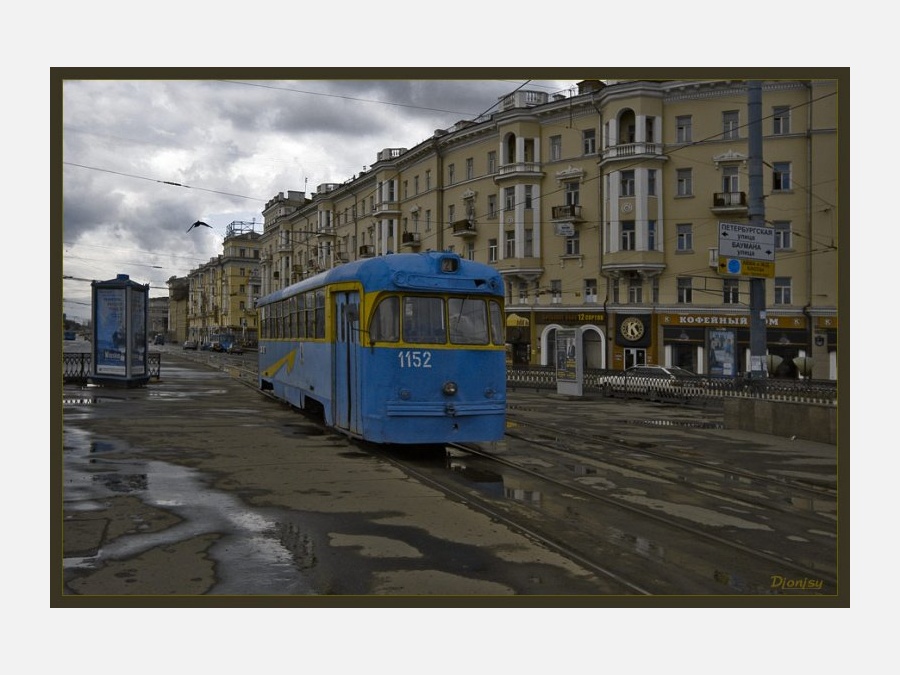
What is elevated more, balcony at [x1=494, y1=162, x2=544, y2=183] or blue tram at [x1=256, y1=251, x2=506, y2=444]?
balcony at [x1=494, y1=162, x2=544, y2=183]

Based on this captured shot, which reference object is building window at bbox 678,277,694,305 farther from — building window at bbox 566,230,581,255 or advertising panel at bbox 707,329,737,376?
building window at bbox 566,230,581,255

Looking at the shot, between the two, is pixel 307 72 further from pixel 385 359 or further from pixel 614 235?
pixel 614 235

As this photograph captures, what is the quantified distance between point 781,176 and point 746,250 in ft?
70.1

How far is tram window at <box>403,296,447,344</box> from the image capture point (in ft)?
39.5

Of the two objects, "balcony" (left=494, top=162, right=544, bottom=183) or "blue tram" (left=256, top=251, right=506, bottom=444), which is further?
"balcony" (left=494, top=162, right=544, bottom=183)

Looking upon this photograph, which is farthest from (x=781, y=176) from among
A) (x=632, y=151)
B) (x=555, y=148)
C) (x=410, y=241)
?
(x=410, y=241)

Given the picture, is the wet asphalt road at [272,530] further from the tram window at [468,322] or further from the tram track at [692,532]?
the tram window at [468,322]

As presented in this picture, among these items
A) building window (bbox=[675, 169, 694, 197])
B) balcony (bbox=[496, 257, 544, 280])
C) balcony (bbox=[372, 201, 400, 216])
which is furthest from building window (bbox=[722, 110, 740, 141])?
balcony (bbox=[372, 201, 400, 216])

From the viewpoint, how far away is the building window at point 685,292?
40.1 metres

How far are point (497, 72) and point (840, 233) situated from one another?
99.6 inches

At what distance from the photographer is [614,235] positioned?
1623 inches

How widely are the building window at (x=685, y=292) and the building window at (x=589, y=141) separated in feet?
28.5

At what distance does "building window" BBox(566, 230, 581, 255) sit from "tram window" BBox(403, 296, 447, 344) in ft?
106

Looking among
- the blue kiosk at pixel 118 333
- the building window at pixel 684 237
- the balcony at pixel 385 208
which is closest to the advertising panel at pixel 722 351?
the building window at pixel 684 237
